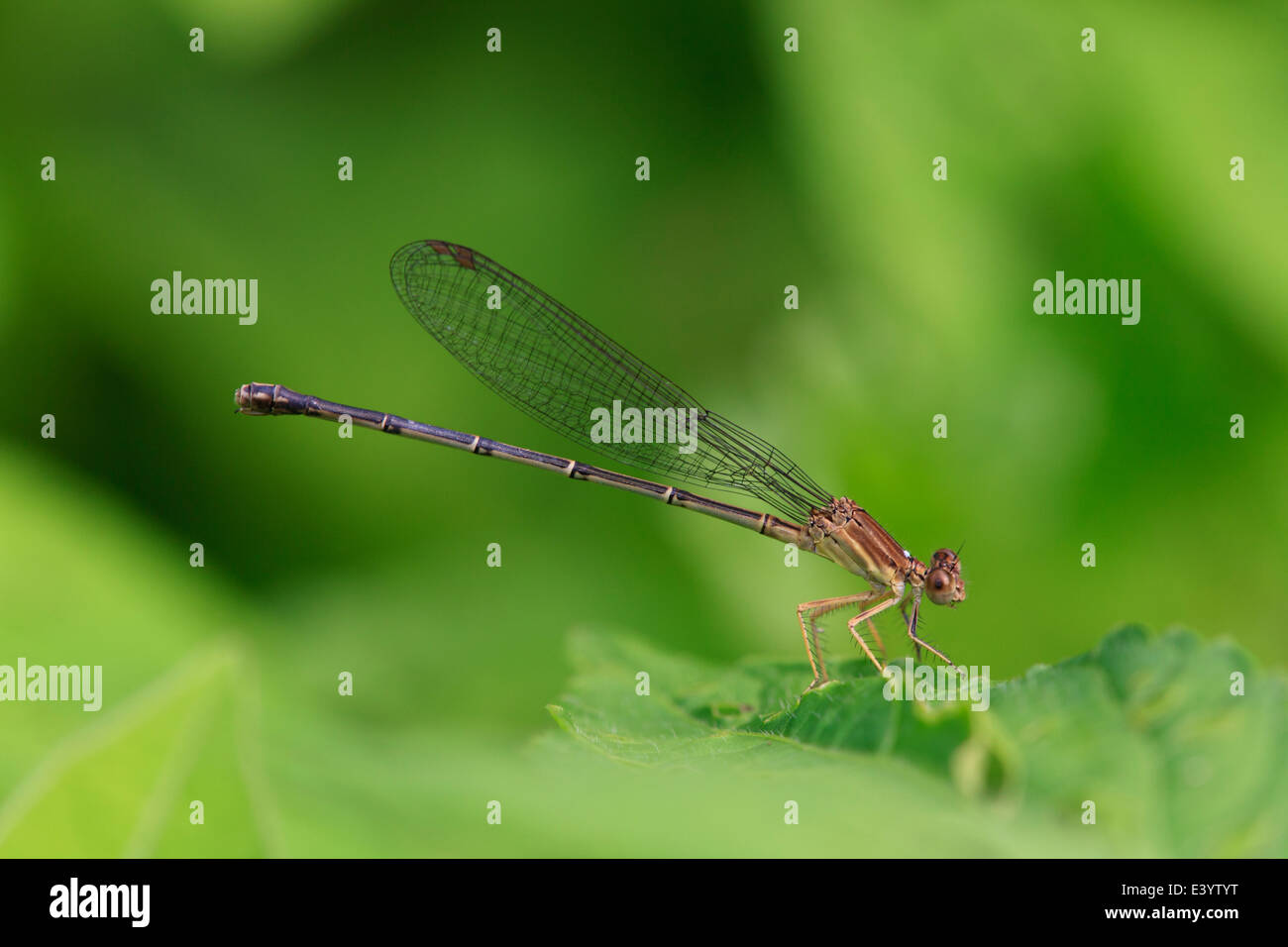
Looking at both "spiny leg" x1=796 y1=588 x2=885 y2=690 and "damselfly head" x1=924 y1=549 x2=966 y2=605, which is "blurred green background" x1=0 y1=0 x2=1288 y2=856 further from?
"spiny leg" x1=796 y1=588 x2=885 y2=690

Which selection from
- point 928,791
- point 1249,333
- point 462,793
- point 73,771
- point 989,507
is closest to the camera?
point 73,771

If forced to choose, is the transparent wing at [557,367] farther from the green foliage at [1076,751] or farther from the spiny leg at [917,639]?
the green foliage at [1076,751]

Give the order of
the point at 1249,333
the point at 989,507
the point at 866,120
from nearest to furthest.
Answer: the point at 1249,333
the point at 989,507
the point at 866,120

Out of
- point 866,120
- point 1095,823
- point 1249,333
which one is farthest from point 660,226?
point 1095,823

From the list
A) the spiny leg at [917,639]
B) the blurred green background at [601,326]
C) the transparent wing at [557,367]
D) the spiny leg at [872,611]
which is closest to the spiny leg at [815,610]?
the spiny leg at [872,611]

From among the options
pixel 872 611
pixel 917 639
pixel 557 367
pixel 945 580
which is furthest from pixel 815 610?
pixel 557 367

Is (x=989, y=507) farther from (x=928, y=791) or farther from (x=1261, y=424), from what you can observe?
(x=928, y=791)

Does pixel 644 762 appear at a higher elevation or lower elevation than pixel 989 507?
lower

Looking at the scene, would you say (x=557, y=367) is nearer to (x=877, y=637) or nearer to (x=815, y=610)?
(x=815, y=610)
